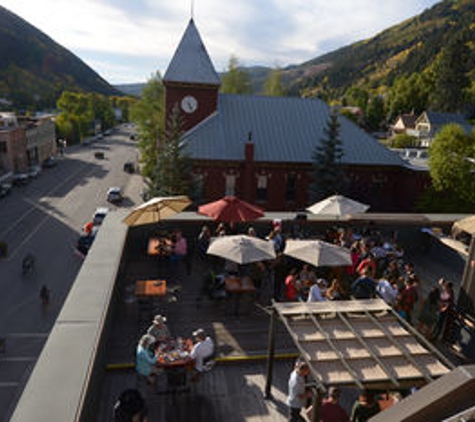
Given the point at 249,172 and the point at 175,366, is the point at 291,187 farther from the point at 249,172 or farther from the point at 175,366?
the point at 175,366

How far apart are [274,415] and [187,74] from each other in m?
32.2

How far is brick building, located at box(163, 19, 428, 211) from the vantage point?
32.8m

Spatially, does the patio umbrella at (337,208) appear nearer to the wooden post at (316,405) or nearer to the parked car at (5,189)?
the wooden post at (316,405)

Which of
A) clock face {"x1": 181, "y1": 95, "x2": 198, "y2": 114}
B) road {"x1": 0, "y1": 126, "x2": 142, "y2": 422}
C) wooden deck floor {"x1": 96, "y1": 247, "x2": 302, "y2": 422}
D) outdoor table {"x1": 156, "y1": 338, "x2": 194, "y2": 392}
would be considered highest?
clock face {"x1": 181, "y1": 95, "x2": 198, "y2": 114}

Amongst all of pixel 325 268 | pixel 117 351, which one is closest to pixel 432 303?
pixel 325 268

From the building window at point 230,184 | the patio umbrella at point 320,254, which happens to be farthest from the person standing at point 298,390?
the building window at point 230,184

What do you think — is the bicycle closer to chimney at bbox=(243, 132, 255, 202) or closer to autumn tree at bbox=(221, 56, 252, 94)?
chimney at bbox=(243, 132, 255, 202)

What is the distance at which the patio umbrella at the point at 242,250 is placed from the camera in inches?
396

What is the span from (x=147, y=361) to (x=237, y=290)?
3633 millimetres

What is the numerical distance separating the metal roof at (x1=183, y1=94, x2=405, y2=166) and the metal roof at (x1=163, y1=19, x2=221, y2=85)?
2.42 meters

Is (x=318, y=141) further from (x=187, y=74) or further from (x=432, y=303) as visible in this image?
(x=432, y=303)

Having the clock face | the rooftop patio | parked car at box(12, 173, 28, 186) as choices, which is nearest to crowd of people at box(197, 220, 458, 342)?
the rooftop patio

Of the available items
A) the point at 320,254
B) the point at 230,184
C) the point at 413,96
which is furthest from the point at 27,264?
the point at 413,96

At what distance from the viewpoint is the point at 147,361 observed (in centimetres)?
759
